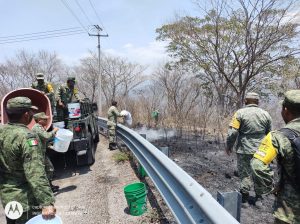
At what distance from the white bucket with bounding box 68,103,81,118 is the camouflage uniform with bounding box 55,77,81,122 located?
21.6 inches

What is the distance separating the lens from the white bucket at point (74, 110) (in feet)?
22.1

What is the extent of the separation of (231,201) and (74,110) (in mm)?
4919

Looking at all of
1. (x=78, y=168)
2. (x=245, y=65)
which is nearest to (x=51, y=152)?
(x=78, y=168)

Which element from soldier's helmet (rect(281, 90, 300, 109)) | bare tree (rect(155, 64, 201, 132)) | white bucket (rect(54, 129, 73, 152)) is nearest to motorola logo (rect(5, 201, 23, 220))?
soldier's helmet (rect(281, 90, 300, 109))

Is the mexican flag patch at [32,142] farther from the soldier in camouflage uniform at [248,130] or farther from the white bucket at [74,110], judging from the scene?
the white bucket at [74,110]

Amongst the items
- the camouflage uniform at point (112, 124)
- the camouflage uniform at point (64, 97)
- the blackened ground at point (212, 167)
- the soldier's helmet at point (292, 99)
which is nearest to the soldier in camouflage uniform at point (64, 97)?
the camouflage uniform at point (64, 97)

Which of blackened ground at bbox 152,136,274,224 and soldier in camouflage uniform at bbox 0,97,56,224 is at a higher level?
soldier in camouflage uniform at bbox 0,97,56,224

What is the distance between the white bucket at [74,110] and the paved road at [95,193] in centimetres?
127

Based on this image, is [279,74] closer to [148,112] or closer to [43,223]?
[148,112]

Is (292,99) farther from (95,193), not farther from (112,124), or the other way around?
(112,124)

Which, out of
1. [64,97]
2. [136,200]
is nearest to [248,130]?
[136,200]

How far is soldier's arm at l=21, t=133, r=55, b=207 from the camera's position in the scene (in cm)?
254

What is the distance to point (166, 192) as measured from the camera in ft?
11.6

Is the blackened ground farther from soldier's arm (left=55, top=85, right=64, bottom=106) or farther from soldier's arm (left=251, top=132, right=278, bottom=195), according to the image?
soldier's arm (left=55, top=85, right=64, bottom=106)
